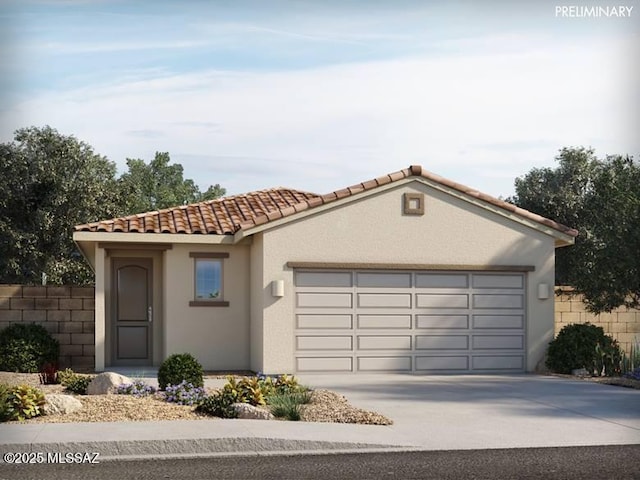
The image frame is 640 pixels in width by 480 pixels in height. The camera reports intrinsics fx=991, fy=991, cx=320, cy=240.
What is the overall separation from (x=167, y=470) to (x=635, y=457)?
16.3 ft

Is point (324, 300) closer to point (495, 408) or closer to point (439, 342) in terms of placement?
point (439, 342)

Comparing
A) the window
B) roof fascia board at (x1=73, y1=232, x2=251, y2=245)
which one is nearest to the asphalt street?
roof fascia board at (x1=73, y1=232, x2=251, y2=245)

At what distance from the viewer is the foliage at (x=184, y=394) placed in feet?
45.5

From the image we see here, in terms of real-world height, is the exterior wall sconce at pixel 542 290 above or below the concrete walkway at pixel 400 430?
above

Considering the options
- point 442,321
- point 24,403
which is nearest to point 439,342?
point 442,321

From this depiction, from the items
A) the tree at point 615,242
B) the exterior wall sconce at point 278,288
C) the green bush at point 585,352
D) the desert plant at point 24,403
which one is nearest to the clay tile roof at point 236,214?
the tree at point 615,242

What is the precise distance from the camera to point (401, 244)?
20266 millimetres

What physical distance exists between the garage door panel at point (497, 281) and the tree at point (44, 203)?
1661 centimetres

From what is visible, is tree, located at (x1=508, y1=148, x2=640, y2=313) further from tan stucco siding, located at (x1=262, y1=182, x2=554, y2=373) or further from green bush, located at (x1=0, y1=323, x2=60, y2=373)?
green bush, located at (x1=0, y1=323, x2=60, y2=373)

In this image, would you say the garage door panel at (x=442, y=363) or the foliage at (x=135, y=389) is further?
the garage door panel at (x=442, y=363)

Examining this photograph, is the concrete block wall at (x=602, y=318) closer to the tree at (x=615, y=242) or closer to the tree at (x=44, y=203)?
the tree at (x=615, y=242)

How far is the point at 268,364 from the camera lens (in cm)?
1955

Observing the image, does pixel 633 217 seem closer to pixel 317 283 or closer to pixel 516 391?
pixel 516 391

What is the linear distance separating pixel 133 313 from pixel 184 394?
7.81 m
